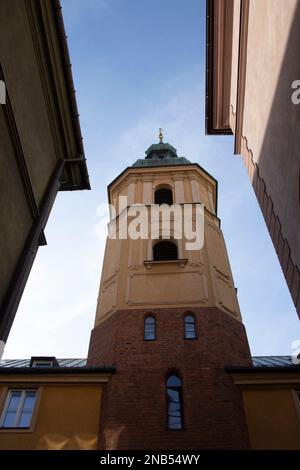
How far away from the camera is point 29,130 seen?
23.6 feet

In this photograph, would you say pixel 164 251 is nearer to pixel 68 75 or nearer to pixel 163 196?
pixel 163 196

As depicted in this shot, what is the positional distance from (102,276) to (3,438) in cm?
873

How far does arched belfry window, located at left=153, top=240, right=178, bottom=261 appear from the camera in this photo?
20.2m

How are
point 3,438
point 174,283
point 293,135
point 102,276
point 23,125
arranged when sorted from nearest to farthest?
1. point 23,125
2. point 293,135
3. point 3,438
4. point 174,283
5. point 102,276

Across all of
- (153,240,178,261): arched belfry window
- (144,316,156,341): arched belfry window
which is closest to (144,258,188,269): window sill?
(153,240,178,261): arched belfry window

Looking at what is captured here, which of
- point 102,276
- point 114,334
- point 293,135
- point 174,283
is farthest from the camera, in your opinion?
point 102,276

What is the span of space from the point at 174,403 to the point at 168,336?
2.63 m

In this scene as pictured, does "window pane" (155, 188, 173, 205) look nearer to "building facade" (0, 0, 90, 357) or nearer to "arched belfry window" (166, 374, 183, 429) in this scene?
"arched belfry window" (166, 374, 183, 429)

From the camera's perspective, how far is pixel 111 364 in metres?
14.5

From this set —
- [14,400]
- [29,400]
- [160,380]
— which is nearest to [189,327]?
[160,380]

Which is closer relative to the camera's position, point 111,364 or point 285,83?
point 285,83

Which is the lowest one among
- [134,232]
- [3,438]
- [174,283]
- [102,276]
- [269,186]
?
[3,438]
